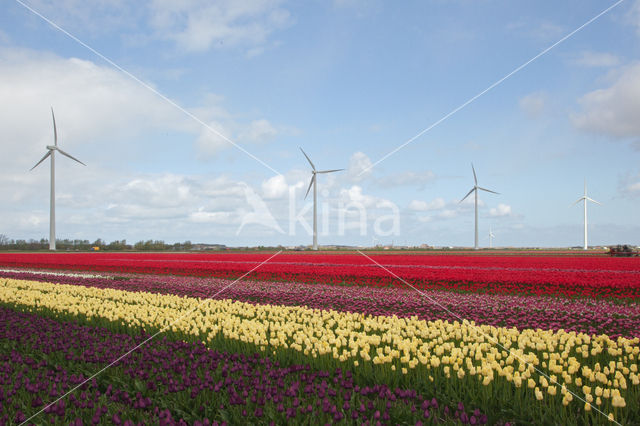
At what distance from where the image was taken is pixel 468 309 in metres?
13.9

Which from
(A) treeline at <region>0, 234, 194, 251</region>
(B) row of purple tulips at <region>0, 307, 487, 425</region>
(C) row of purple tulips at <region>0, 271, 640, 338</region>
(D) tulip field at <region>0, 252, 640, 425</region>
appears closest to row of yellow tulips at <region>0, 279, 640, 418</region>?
(D) tulip field at <region>0, 252, 640, 425</region>

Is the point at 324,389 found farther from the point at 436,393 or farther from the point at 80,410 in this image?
the point at 80,410

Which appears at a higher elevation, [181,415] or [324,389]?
[324,389]

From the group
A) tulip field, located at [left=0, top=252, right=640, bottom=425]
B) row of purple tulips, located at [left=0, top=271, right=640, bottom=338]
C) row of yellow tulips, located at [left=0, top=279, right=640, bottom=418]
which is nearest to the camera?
→ tulip field, located at [left=0, top=252, right=640, bottom=425]

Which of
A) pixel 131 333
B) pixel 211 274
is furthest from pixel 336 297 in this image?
pixel 211 274

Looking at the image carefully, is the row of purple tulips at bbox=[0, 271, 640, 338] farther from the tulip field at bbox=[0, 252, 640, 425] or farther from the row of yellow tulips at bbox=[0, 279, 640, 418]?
the row of yellow tulips at bbox=[0, 279, 640, 418]

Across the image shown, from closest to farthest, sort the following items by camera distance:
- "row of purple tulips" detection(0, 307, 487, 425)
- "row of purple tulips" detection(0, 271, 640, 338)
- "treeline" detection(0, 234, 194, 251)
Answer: "row of purple tulips" detection(0, 307, 487, 425) < "row of purple tulips" detection(0, 271, 640, 338) < "treeline" detection(0, 234, 194, 251)

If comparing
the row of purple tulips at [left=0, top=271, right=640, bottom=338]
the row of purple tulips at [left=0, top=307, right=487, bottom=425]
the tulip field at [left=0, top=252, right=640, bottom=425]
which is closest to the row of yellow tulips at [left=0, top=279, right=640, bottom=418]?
the tulip field at [left=0, top=252, right=640, bottom=425]

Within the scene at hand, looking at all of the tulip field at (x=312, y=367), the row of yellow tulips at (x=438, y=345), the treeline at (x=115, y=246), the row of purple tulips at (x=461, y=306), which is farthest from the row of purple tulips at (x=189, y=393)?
the treeline at (x=115, y=246)

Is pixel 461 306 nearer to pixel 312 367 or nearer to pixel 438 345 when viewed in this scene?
pixel 438 345

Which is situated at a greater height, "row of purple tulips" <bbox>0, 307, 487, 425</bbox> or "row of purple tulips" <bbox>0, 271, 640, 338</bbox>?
"row of purple tulips" <bbox>0, 307, 487, 425</bbox>

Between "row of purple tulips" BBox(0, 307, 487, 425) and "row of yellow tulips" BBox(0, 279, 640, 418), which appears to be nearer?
"row of purple tulips" BBox(0, 307, 487, 425)

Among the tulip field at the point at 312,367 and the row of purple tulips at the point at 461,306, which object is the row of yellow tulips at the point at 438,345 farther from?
the row of purple tulips at the point at 461,306

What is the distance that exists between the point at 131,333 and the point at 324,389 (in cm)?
669
